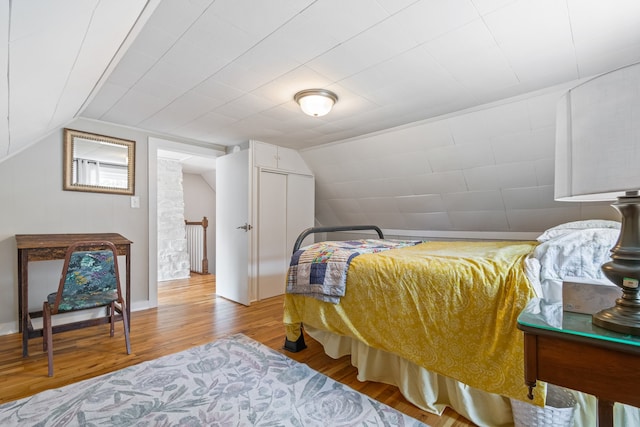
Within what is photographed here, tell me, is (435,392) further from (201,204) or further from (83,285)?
(201,204)

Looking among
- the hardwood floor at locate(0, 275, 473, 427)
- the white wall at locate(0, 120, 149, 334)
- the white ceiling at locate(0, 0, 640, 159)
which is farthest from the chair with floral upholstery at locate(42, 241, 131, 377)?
the white ceiling at locate(0, 0, 640, 159)

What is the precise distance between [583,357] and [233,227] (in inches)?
139

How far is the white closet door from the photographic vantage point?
3732 mm

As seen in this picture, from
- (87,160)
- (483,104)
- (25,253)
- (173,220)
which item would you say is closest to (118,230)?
(87,160)

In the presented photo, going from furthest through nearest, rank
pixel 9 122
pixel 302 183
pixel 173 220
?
1. pixel 173 220
2. pixel 302 183
3. pixel 9 122

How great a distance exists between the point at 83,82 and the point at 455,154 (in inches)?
125

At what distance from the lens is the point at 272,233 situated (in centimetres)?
386

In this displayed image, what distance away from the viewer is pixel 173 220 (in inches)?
211

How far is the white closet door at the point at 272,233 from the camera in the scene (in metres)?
3.73

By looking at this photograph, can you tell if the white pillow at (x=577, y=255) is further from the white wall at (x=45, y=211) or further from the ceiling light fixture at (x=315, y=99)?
the white wall at (x=45, y=211)

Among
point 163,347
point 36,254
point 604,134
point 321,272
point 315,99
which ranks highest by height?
point 315,99

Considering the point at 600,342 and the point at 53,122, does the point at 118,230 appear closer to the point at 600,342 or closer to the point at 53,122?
the point at 53,122

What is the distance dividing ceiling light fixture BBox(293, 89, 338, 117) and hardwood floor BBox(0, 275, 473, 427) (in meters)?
1.91

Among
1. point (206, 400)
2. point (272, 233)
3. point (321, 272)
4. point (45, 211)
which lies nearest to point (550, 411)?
point (321, 272)
